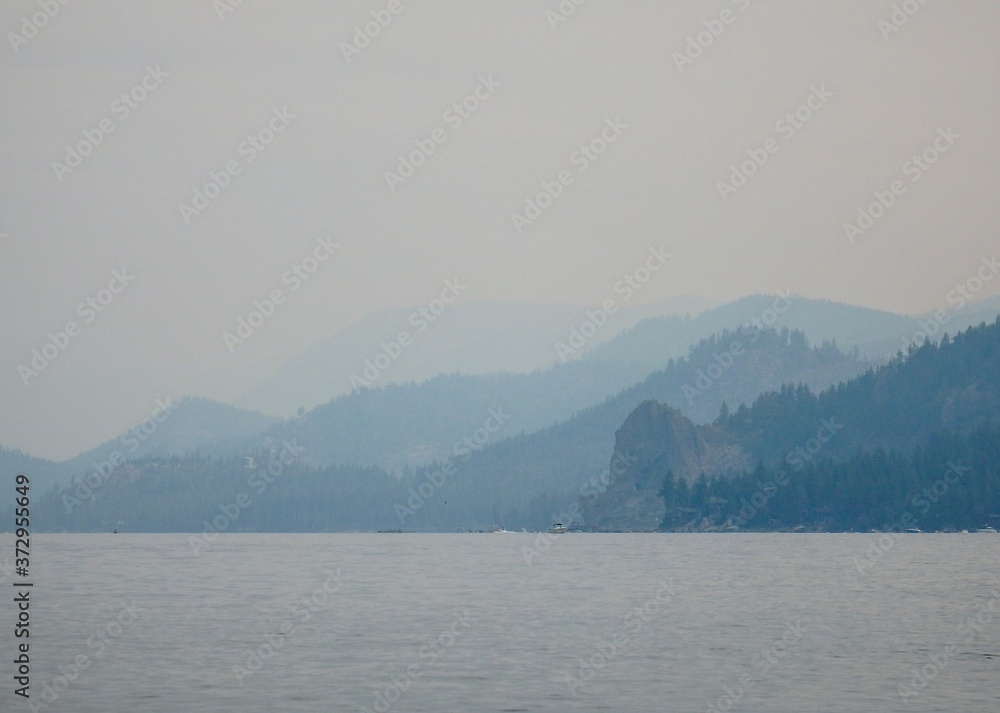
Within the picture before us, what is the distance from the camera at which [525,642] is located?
73.3 meters

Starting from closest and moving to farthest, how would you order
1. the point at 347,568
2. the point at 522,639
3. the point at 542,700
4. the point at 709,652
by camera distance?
the point at 542,700
the point at 709,652
the point at 522,639
the point at 347,568

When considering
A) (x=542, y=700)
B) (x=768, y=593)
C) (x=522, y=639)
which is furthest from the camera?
(x=768, y=593)

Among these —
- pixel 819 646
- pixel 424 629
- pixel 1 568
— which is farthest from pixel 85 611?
pixel 1 568

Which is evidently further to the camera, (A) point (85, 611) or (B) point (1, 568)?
(B) point (1, 568)

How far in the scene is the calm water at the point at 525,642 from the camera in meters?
55.7

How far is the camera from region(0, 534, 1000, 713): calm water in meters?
55.7

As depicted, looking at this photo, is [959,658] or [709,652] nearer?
[959,658]

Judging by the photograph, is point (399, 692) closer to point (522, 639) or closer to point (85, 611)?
point (522, 639)

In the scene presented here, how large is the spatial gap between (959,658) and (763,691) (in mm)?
13845

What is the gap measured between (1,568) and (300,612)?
8857cm

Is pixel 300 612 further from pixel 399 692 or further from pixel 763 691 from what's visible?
pixel 763 691

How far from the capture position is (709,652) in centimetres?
6938

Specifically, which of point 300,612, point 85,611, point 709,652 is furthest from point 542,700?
point 85,611

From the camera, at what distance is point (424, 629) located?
80500 mm
